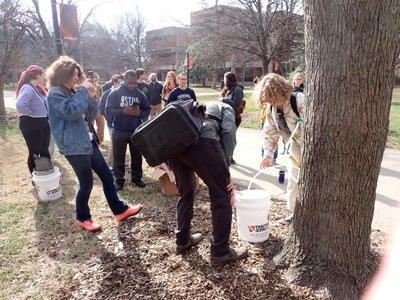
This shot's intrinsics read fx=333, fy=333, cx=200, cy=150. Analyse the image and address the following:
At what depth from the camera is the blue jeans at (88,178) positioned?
11.5 feet

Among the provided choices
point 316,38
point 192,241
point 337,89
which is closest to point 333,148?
point 337,89

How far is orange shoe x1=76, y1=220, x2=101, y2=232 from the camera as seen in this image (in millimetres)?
3760

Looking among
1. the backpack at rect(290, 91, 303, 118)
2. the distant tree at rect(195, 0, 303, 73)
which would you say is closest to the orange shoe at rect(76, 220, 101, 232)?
the backpack at rect(290, 91, 303, 118)

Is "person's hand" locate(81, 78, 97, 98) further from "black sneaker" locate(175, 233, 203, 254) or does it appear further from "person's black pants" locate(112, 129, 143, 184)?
"black sneaker" locate(175, 233, 203, 254)

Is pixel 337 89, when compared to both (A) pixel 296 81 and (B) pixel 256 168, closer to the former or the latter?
(B) pixel 256 168

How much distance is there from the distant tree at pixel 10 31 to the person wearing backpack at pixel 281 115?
452 inches

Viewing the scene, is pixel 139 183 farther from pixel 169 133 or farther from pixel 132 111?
pixel 169 133

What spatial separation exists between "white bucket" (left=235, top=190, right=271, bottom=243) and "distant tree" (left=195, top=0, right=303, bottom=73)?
1051 cm

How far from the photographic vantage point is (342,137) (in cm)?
219

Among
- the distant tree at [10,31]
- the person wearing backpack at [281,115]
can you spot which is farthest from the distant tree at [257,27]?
the person wearing backpack at [281,115]

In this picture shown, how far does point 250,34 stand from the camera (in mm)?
12945

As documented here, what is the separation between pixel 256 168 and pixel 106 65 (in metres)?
40.4

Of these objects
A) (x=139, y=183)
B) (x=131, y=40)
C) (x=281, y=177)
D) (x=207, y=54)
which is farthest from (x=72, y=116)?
(x=131, y=40)

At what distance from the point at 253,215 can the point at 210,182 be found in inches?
28.5
